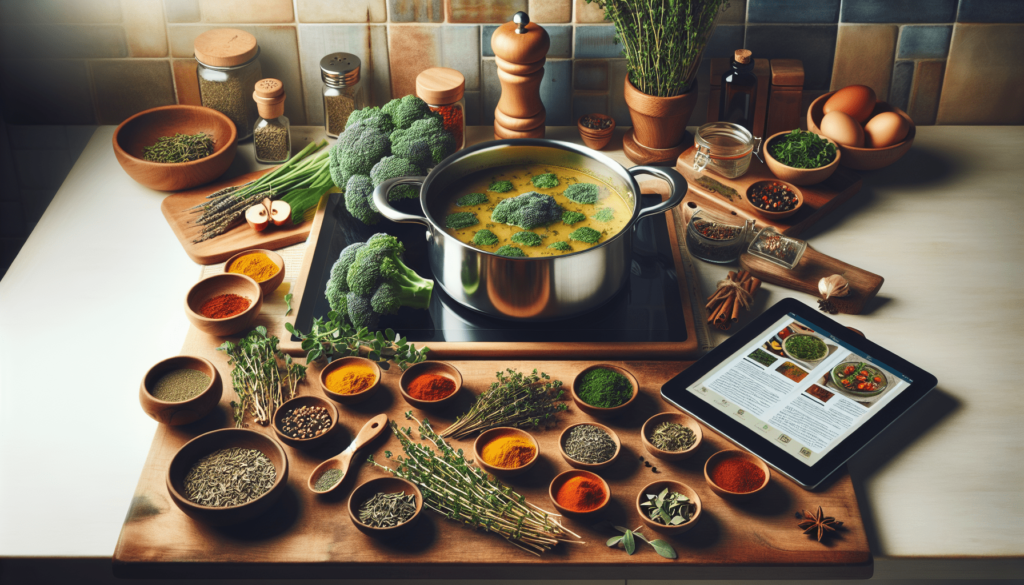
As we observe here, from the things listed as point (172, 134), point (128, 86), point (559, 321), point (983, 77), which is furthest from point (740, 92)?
point (128, 86)

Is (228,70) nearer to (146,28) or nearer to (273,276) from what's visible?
(146,28)

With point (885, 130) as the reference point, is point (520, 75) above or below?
above

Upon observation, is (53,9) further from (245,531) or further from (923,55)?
(923,55)

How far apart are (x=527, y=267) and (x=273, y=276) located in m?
0.51

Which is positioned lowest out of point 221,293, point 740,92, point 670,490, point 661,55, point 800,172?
point 670,490

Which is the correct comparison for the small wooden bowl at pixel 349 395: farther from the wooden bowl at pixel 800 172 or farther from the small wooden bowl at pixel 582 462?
the wooden bowl at pixel 800 172

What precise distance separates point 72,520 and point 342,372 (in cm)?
45

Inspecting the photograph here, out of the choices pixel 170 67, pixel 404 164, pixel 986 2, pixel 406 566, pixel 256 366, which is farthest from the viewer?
pixel 170 67

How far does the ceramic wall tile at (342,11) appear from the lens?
1.91 m

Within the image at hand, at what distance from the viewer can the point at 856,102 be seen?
6.03 feet

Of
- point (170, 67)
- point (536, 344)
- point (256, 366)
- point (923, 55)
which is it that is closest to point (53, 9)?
point (170, 67)

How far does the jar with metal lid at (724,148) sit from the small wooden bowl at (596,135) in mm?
228

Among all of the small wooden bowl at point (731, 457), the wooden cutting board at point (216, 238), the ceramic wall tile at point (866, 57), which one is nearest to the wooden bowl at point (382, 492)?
the small wooden bowl at point (731, 457)

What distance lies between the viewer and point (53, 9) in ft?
6.29
